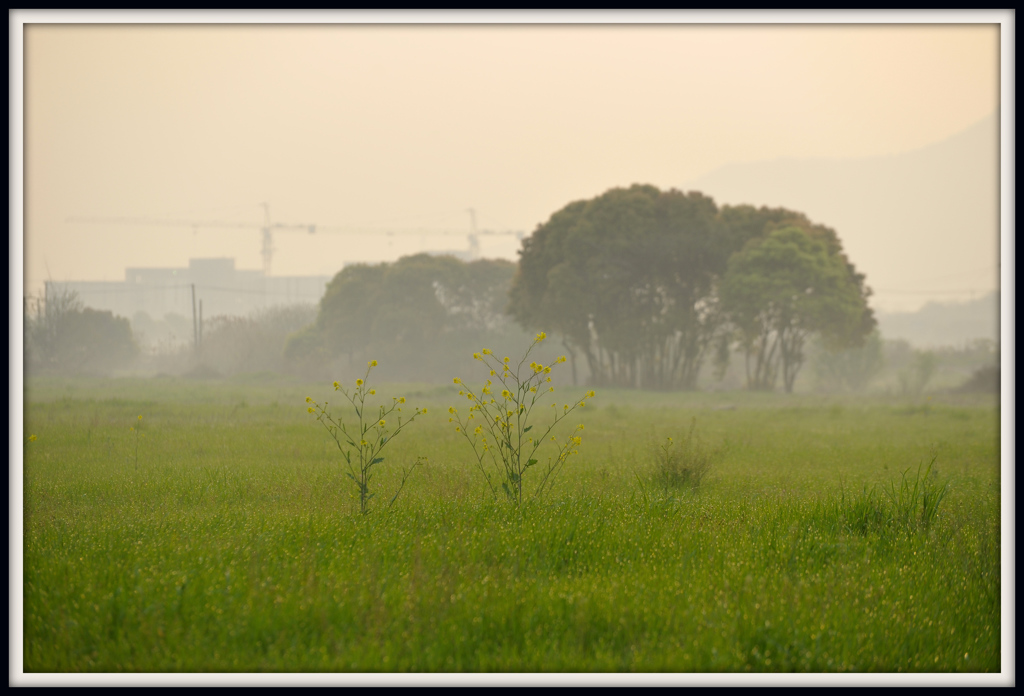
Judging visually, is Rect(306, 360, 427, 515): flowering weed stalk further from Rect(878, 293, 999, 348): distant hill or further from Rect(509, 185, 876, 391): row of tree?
Rect(878, 293, 999, 348): distant hill

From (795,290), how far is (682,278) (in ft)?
21.4

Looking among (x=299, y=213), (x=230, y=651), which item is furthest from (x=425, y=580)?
(x=299, y=213)

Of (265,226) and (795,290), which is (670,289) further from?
(265,226)

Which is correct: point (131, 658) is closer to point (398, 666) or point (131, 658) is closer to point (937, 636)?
point (398, 666)

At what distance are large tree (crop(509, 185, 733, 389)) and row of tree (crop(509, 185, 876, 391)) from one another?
0.06 m

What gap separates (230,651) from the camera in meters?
3.71

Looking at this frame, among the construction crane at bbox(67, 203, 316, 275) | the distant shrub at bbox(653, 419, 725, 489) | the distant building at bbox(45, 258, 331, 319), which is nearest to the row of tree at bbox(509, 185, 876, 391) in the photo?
the distant building at bbox(45, 258, 331, 319)

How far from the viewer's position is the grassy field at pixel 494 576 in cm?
378

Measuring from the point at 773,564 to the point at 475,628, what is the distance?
2.46m

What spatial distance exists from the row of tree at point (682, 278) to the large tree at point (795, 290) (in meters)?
0.06

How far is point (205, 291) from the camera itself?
76.4m

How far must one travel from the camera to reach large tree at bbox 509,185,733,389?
3966 centimetres

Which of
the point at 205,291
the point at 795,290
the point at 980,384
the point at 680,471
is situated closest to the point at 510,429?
the point at 680,471

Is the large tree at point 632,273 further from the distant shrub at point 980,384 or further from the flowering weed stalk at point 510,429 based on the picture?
the flowering weed stalk at point 510,429
